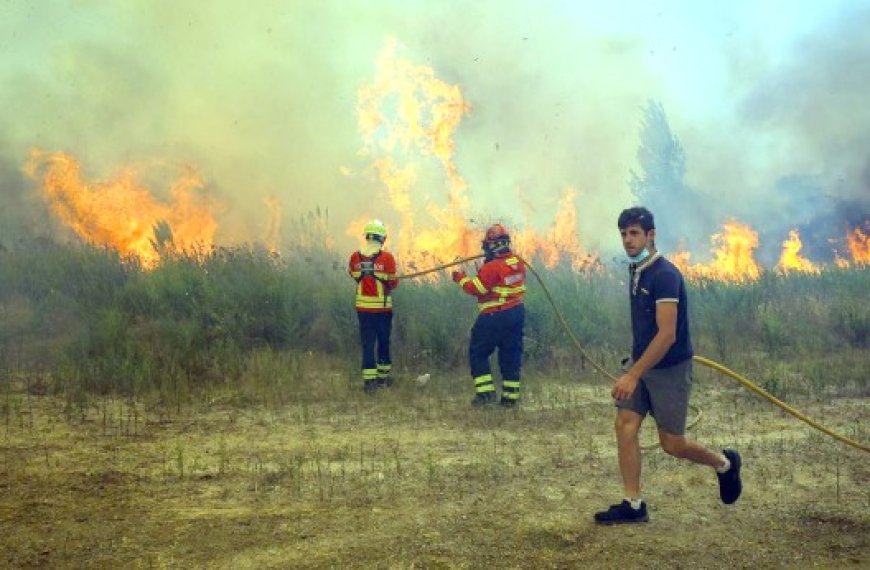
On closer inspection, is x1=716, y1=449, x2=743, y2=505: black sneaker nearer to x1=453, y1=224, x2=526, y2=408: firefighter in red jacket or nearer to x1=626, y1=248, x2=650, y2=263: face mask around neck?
x1=626, y1=248, x2=650, y2=263: face mask around neck

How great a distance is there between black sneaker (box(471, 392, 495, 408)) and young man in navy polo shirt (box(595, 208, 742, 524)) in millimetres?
3120

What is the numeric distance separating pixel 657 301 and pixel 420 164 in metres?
16.9

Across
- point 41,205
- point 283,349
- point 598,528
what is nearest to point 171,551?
point 598,528

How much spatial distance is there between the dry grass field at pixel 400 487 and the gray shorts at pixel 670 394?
0.65 meters

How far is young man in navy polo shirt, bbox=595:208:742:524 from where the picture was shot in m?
3.93

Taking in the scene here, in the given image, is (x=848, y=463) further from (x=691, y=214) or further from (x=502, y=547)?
(x=691, y=214)

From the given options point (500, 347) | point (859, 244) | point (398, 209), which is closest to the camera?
point (500, 347)

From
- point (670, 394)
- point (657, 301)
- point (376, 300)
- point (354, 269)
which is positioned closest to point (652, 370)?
point (670, 394)

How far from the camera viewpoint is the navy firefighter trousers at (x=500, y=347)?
7.34 metres

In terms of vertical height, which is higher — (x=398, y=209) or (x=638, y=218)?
(x=398, y=209)

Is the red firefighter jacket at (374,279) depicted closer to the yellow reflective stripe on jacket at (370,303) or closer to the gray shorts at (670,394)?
the yellow reflective stripe on jacket at (370,303)

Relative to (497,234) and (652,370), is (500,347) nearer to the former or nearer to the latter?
(497,234)

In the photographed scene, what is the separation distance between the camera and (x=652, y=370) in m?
4.08

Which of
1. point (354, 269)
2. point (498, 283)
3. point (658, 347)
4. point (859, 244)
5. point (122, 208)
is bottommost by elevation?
point (658, 347)
